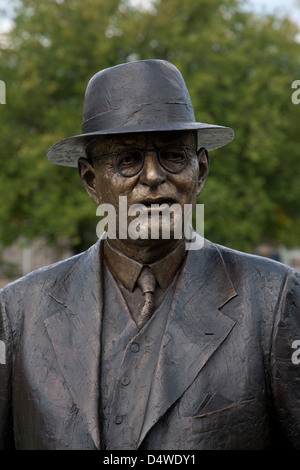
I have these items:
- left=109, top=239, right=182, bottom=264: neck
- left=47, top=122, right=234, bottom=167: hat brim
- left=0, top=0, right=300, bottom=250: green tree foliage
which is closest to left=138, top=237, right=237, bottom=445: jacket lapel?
left=109, top=239, right=182, bottom=264: neck

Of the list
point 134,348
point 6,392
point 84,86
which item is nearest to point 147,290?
point 134,348

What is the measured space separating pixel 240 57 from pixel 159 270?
55.4 ft

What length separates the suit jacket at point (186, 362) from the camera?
271cm

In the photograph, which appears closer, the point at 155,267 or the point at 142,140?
the point at 142,140

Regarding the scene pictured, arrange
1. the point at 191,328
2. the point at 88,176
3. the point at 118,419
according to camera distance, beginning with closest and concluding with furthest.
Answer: the point at 118,419
the point at 191,328
the point at 88,176

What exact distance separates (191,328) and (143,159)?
692 millimetres

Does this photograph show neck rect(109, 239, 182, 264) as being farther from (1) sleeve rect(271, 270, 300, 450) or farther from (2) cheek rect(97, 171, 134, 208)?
(1) sleeve rect(271, 270, 300, 450)

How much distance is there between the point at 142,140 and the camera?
2.84 m

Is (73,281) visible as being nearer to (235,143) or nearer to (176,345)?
(176,345)

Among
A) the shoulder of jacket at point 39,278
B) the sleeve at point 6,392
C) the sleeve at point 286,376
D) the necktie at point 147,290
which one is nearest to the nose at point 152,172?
the necktie at point 147,290

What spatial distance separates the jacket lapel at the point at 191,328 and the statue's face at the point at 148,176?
31cm

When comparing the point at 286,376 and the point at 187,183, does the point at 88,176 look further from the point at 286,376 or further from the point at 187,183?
the point at 286,376

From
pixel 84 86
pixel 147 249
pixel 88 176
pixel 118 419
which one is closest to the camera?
pixel 118 419

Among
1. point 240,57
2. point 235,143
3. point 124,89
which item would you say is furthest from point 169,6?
point 124,89
